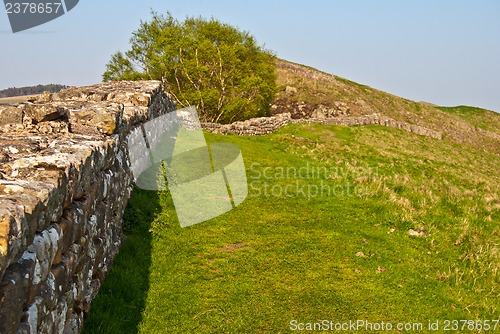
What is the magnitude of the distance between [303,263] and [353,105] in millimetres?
49660

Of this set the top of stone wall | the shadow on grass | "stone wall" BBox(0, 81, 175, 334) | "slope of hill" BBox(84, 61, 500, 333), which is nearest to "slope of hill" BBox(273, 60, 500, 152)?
"slope of hill" BBox(84, 61, 500, 333)

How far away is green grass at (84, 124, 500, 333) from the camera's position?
7.09 m

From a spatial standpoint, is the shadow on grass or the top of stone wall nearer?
the shadow on grass

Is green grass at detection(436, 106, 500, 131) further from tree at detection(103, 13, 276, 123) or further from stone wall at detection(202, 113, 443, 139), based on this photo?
tree at detection(103, 13, 276, 123)

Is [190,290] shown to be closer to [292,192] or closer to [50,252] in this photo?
[50,252]

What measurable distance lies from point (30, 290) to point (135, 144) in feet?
26.2

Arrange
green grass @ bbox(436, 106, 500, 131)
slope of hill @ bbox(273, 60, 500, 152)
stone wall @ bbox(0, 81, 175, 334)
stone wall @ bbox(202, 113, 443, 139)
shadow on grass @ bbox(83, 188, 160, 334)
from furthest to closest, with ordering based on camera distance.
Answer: green grass @ bbox(436, 106, 500, 131) < slope of hill @ bbox(273, 60, 500, 152) < stone wall @ bbox(202, 113, 443, 139) < shadow on grass @ bbox(83, 188, 160, 334) < stone wall @ bbox(0, 81, 175, 334)

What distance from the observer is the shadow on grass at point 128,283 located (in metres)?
6.23

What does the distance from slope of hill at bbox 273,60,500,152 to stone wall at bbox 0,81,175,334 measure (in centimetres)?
4405

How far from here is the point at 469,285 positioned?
333 inches

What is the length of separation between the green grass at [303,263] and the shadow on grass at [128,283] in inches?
0.9

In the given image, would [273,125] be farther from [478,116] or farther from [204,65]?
[478,116]

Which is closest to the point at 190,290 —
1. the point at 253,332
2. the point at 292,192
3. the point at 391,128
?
the point at 253,332

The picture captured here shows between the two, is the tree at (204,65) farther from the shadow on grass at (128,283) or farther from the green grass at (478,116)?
the green grass at (478,116)
